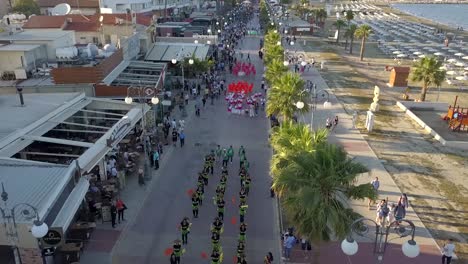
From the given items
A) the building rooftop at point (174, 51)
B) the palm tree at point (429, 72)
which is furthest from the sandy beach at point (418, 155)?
the building rooftop at point (174, 51)

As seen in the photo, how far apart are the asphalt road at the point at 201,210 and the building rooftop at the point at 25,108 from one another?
6.72 meters

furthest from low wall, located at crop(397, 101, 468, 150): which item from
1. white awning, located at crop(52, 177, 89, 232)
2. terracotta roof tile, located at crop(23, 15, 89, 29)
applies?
terracotta roof tile, located at crop(23, 15, 89, 29)

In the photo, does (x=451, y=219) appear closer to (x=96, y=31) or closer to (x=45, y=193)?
(x=45, y=193)

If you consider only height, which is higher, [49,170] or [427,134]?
[49,170]

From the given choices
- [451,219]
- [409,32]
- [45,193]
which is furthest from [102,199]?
[409,32]

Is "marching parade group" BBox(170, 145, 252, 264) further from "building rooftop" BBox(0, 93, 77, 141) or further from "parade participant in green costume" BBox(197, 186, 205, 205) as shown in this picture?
"building rooftop" BBox(0, 93, 77, 141)

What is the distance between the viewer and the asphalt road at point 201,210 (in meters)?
16.0

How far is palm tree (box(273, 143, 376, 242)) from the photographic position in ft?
38.1

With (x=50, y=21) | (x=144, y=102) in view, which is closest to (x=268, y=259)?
(x=144, y=102)

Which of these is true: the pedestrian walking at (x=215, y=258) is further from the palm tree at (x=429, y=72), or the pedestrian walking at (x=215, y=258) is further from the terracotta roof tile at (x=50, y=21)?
the terracotta roof tile at (x=50, y=21)

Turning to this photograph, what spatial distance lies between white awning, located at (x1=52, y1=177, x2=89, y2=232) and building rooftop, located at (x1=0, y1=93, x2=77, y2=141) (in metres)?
4.59

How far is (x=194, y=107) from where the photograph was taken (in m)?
34.6

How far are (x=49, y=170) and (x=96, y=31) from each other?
28250 millimetres

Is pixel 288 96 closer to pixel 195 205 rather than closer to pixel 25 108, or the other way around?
pixel 195 205
